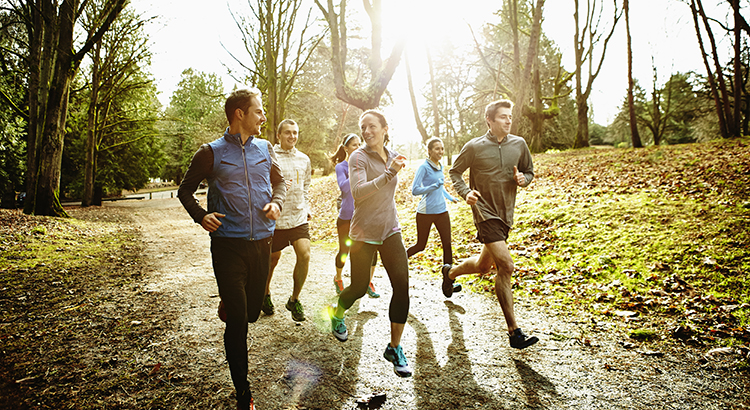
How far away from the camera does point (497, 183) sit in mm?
3861

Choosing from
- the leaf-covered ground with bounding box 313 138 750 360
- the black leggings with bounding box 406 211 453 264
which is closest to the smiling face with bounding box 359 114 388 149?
the black leggings with bounding box 406 211 453 264

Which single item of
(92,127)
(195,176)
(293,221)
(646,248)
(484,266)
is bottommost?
(646,248)

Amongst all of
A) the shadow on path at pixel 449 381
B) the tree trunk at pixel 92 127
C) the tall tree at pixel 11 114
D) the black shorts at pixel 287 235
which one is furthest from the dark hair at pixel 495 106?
the tree trunk at pixel 92 127

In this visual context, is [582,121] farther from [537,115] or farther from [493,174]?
[493,174]

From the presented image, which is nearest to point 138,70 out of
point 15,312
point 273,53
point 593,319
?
point 273,53

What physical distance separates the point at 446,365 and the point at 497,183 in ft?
6.09

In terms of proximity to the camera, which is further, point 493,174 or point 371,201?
point 493,174

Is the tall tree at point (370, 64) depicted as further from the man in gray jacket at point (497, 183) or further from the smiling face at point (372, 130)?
the smiling face at point (372, 130)

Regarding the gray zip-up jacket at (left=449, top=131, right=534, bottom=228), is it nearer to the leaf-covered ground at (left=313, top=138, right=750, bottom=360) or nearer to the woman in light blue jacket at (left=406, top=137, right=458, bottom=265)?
the woman in light blue jacket at (left=406, top=137, right=458, bottom=265)

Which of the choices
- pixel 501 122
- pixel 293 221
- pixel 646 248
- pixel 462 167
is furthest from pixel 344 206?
pixel 646 248

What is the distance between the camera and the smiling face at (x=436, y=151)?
559cm

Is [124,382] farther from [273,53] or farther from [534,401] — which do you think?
[273,53]

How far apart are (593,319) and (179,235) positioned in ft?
39.0

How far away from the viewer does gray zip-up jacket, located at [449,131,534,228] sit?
3848mm
